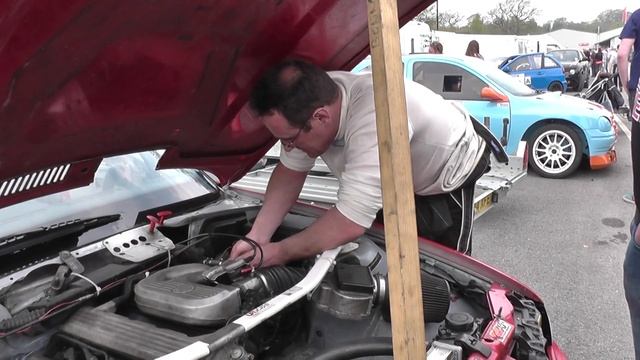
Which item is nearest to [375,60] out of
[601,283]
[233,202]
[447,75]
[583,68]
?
[233,202]

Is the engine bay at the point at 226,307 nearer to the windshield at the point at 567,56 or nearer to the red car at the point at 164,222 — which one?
the red car at the point at 164,222

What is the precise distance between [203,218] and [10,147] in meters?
0.81

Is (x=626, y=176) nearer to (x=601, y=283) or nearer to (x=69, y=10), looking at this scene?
(x=601, y=283)

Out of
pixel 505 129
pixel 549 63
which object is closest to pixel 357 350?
pixel 505 129

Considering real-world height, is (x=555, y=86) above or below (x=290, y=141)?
below

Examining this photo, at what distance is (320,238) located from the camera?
1881 mm

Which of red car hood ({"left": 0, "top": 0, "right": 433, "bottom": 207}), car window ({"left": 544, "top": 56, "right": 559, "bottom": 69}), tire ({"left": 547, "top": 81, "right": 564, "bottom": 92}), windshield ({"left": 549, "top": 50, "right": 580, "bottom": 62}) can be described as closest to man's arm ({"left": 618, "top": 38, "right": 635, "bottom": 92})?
red car hood ({"left": 0, "top": 0, "right": 433, "bottom": 207})

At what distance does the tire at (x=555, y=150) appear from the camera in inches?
250

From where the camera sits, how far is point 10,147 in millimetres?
1502

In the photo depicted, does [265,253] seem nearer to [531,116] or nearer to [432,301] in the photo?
[432,301]

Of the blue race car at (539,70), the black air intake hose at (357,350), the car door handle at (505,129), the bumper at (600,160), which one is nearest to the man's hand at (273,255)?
the black air intake hose at (357,350)

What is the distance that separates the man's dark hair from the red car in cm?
9

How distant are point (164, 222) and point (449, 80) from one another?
5.24 meters

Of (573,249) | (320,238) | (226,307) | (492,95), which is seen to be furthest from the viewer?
(492,95)
